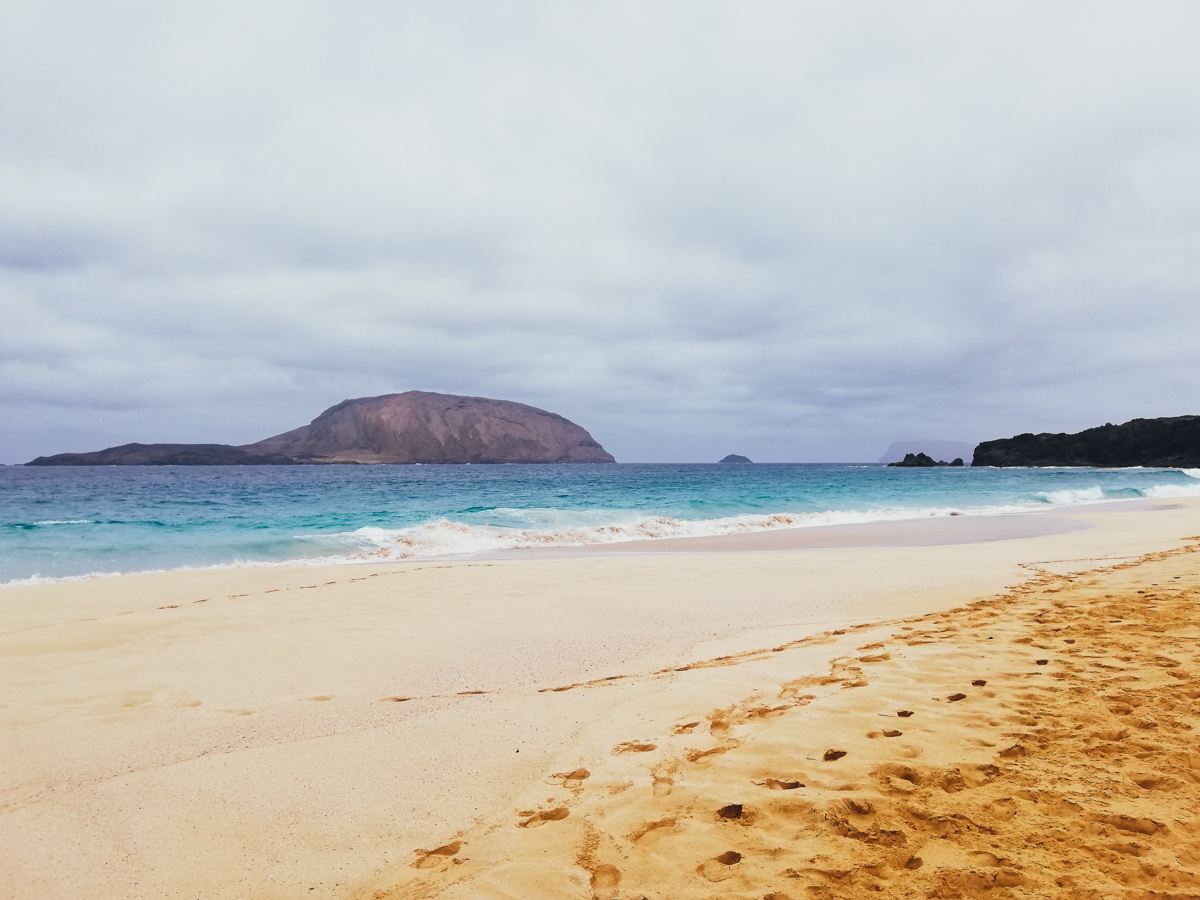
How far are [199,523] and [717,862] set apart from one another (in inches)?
1114

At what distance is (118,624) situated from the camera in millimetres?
7969

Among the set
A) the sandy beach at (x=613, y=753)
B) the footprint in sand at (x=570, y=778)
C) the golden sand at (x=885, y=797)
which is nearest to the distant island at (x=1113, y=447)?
the sandy beach at (x=613, y=753)

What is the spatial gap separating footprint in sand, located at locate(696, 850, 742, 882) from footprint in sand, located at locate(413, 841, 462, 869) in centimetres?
116

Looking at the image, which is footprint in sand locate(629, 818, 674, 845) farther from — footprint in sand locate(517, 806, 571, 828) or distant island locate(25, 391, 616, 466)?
distant island locate(25, 391, 616, 466)

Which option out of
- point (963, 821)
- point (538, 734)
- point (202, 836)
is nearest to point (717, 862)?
point (963, 821)

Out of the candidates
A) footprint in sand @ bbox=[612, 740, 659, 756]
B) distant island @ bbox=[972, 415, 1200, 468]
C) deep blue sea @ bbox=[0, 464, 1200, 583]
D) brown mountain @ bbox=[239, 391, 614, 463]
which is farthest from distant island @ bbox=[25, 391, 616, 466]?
footprint in sand @ bbox=[612, 740, 659, 756]

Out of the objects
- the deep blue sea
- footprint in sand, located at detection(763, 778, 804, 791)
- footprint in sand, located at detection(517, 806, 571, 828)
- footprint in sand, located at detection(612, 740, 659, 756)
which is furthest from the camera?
the deep blue sea

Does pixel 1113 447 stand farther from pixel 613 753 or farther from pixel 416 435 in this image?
pixel 416 435

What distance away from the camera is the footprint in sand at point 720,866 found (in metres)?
2.51

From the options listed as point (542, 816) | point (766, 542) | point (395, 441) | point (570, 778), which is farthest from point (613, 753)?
point (395, 441)

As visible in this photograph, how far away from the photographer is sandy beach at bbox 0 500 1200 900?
103 inches

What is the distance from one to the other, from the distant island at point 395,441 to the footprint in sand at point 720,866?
529 ft

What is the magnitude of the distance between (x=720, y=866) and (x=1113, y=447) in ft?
426

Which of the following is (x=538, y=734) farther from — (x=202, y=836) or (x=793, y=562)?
(x=793, y=562)
